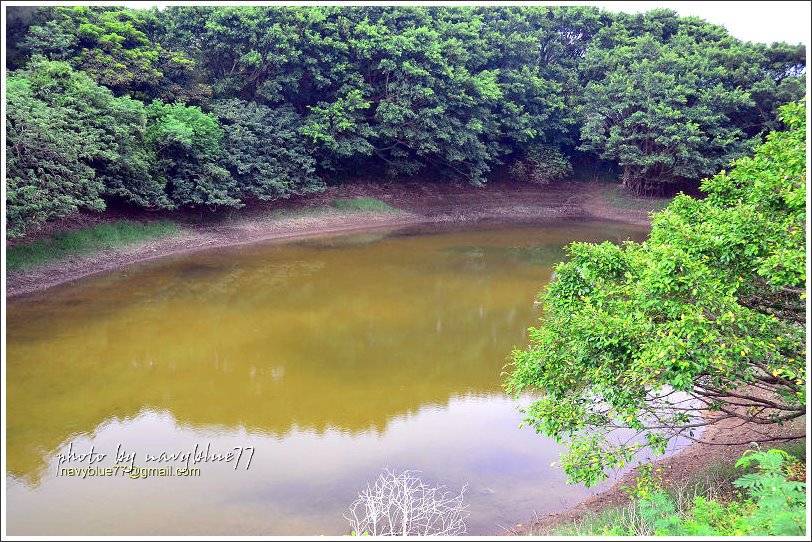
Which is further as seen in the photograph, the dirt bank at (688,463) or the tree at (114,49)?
the tree at (114,49)

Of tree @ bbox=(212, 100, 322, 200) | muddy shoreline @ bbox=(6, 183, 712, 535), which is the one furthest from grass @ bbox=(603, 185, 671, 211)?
tree @ bbox=(212, 100, 322, 200)

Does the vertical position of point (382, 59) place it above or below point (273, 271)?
above

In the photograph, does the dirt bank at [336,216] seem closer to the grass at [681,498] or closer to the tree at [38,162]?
the tree at [38,162]

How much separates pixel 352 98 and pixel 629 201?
1216 centimetres

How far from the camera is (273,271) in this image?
56.6 feet

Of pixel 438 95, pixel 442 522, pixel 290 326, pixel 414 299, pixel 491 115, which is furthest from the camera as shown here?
pixel 491 115

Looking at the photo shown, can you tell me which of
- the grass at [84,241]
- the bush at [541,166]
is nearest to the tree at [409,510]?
the grass at [84,241]

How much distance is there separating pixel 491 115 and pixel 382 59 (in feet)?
18.5

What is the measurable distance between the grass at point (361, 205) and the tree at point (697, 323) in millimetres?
18186

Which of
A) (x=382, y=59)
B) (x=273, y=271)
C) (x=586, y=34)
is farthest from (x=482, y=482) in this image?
(x=586, y=34)

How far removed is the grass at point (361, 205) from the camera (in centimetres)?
2438

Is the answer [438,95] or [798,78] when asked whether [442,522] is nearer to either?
[438,95]

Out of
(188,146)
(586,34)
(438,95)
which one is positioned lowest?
(188,146)

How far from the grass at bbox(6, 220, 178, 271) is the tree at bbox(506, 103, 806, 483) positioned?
1228 cm
